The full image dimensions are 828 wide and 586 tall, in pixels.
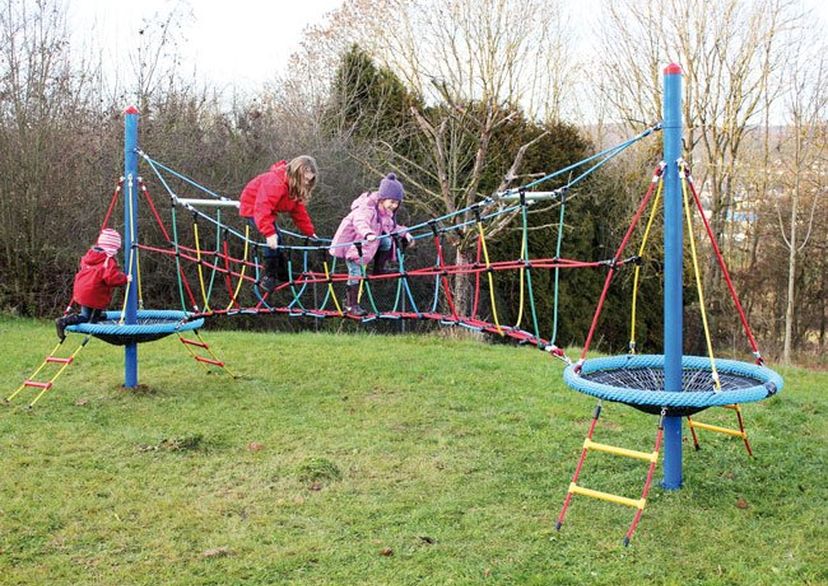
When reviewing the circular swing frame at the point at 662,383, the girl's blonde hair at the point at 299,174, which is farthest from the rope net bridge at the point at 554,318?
the girl's blonde hair at the point at 299,174

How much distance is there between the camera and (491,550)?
152 inches

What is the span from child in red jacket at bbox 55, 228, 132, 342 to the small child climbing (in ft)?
5.64

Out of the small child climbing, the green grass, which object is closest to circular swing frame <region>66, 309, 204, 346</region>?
the green grass

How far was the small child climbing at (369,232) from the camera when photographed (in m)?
6.11

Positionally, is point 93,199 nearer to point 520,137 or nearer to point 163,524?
point 520,137

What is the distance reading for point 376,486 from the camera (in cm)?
481

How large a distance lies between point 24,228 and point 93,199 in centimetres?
129

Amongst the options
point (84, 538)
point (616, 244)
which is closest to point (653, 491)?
point (84, 538)

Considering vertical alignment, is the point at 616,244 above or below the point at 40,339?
above

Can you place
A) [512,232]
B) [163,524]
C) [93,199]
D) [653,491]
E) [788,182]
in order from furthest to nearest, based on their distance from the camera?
[788,182]
[512,232]
[93,199]
[653,491]
[163,524]

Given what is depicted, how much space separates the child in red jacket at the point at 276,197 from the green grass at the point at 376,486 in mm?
1224

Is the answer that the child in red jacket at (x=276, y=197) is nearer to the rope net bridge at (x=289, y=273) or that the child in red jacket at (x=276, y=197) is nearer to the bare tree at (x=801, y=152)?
the rope net bridge at (x=289, y=273)

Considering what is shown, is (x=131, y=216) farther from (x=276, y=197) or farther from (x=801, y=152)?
(x=801, y=152)

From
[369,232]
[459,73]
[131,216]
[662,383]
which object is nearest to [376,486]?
[662,383]
